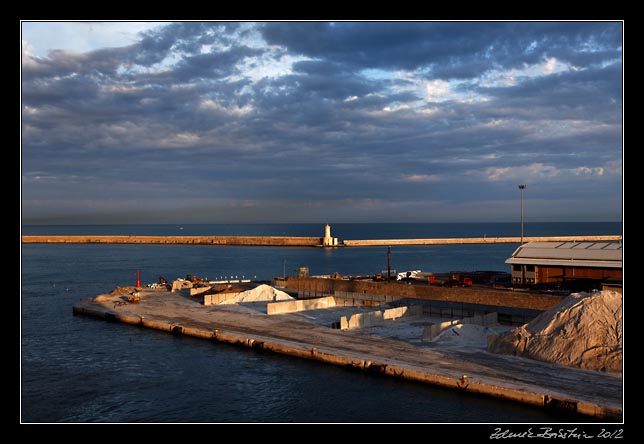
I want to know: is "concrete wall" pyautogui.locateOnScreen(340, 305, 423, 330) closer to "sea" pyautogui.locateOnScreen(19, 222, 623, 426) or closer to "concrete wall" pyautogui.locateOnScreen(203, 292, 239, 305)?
"sea" pyautogui.locateOnScreen(19, 222, 623, 426)

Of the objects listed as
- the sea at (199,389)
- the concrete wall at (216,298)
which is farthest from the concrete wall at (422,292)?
the sea at (199,389)

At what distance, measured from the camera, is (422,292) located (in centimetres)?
5034

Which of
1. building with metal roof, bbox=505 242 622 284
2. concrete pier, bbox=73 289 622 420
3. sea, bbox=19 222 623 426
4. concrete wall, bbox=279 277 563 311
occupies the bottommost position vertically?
sea, bbox=19 222 623 426

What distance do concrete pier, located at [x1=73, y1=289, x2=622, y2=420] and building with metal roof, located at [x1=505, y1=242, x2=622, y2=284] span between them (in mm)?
17234

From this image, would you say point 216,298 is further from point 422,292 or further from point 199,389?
point 199,389

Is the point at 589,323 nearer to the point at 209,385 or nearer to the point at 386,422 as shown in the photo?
the point at 386,422

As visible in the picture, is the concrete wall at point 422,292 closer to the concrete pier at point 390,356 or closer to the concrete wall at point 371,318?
the concrete pier at point 390,356

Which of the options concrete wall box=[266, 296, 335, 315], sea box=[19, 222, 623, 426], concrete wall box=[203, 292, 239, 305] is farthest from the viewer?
concrete wall box=[203, 292, 239, 305]

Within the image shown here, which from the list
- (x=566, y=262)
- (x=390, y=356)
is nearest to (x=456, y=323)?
(x=390, y=356)

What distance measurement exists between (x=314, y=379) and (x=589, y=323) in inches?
631

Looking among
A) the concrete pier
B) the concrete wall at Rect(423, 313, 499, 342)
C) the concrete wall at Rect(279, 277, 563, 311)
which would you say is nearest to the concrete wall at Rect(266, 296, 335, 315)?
the concrete pier

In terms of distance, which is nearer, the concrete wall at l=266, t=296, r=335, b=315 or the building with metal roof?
the concrete wall at l=266, t=296, r=335, b=315

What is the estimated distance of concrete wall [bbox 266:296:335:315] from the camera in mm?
47938

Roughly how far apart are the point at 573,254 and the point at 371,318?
72.6ft
